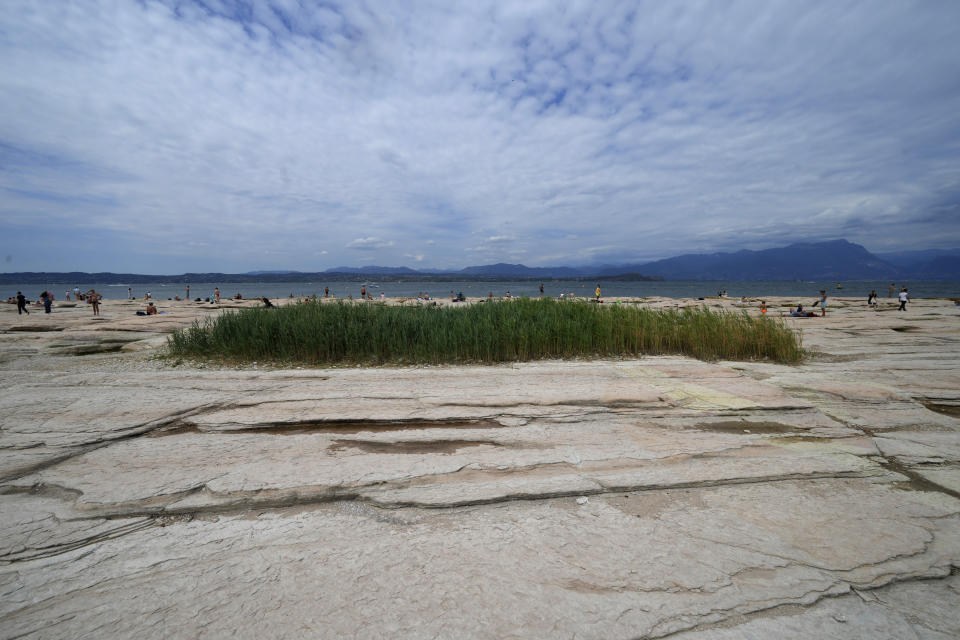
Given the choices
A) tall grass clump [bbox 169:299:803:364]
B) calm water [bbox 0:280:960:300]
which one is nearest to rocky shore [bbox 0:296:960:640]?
tall grass clump [bbox 169:299:803:364]

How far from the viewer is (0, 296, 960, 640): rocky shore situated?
1562 mm

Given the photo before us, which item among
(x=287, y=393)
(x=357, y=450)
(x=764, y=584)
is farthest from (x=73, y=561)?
(x=764, y=584)

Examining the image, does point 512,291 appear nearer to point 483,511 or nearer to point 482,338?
point 482,338

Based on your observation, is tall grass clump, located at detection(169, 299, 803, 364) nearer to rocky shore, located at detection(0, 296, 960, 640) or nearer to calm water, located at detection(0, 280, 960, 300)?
rocky shore, located at detection(0, 296, 960, 640)

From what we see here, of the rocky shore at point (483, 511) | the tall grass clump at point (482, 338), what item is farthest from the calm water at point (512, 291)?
the rocky shore at point (483, 511)

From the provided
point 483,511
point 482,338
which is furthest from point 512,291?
point 483,511

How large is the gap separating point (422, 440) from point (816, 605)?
96.0 inches

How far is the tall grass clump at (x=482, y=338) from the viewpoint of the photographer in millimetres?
6578

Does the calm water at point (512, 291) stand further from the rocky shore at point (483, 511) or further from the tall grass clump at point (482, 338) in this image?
the rocky shore at point (483, 511)

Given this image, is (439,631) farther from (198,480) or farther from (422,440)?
(198,480)

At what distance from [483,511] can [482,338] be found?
446cm

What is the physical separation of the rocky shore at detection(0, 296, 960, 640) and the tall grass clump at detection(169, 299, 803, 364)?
6.78 feet

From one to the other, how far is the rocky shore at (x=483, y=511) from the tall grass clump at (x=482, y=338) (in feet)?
6.78

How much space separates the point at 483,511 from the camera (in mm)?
2260
